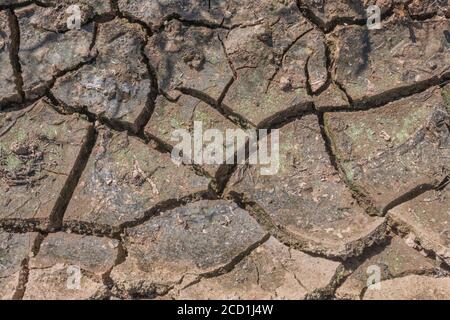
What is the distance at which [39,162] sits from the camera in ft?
10.1

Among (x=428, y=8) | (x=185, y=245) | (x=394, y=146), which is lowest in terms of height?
(x=185, y=245)

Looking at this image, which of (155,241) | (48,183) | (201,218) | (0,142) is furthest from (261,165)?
(0,142)

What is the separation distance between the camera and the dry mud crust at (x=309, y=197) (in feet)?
9.15

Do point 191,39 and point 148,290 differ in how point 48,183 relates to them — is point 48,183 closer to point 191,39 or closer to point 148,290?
point 148,290

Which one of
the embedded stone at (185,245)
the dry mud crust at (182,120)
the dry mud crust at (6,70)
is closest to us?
the embedded stone at (185,245)

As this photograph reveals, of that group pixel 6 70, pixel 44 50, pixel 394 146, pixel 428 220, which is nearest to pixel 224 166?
pixel 394 146

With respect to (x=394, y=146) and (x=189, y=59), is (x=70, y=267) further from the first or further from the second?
(x=394, y=146)

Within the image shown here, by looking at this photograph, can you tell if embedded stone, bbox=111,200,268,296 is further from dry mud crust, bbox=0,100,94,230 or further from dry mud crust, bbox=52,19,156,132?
dry mud crust, bbox=52,19,156,132

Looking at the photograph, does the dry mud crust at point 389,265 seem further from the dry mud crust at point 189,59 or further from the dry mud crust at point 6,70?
the dry mud crust at point 6,70

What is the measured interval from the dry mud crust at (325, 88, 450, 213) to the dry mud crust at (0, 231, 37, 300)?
1.54 m

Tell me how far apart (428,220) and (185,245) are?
3.67ft

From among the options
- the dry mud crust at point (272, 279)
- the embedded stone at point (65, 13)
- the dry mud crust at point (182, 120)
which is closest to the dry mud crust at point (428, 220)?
the dry mud crust at point (272, 279)

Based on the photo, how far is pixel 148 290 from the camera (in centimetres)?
271

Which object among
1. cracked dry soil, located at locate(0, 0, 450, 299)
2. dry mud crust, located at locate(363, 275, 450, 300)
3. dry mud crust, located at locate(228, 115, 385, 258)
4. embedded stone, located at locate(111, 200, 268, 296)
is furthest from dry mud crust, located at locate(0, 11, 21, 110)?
dry mud crust, located at locate(363, 275, 450, 300)
